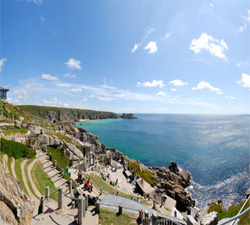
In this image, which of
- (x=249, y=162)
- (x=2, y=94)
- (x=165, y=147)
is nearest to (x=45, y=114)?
(x=2, y=94)

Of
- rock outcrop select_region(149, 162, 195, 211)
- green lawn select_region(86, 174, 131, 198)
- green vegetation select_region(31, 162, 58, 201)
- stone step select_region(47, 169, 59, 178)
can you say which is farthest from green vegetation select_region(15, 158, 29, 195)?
rock outcrop select_region(149, 162, 195, 211)

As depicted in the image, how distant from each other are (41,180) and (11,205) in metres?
10.1

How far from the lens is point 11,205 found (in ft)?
21.9

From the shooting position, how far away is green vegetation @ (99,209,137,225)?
422 inches

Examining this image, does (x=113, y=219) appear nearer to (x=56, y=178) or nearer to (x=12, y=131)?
(x=56, y=178)

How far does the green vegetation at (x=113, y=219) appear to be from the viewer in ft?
35.2

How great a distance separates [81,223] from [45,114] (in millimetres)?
166366

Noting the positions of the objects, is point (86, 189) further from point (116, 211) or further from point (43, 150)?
point (43, 150)

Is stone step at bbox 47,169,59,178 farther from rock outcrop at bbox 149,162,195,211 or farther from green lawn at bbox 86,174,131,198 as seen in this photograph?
rock outcrop at bbox 149,162,195,211

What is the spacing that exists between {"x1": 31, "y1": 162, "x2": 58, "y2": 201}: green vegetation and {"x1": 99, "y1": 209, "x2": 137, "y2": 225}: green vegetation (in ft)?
18.5

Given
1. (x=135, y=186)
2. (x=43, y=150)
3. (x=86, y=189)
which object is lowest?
(x=135, y=186)

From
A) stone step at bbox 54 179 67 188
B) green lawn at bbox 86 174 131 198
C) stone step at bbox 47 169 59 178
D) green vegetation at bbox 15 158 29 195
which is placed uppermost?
green vegetation at bbox 15 158 29 195

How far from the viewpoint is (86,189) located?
18.2 meters

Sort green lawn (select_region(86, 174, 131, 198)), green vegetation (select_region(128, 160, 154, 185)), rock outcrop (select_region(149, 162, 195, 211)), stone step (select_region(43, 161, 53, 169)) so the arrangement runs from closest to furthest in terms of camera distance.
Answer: stone step (select_region(43, 161, 53, 169)) < green lawn (select_region(86, 174, 131, 198)) < rock outcrop (select_region(149, 162, 195, 211)) < green vegetation (select_region(128, 160, 154, 185))
